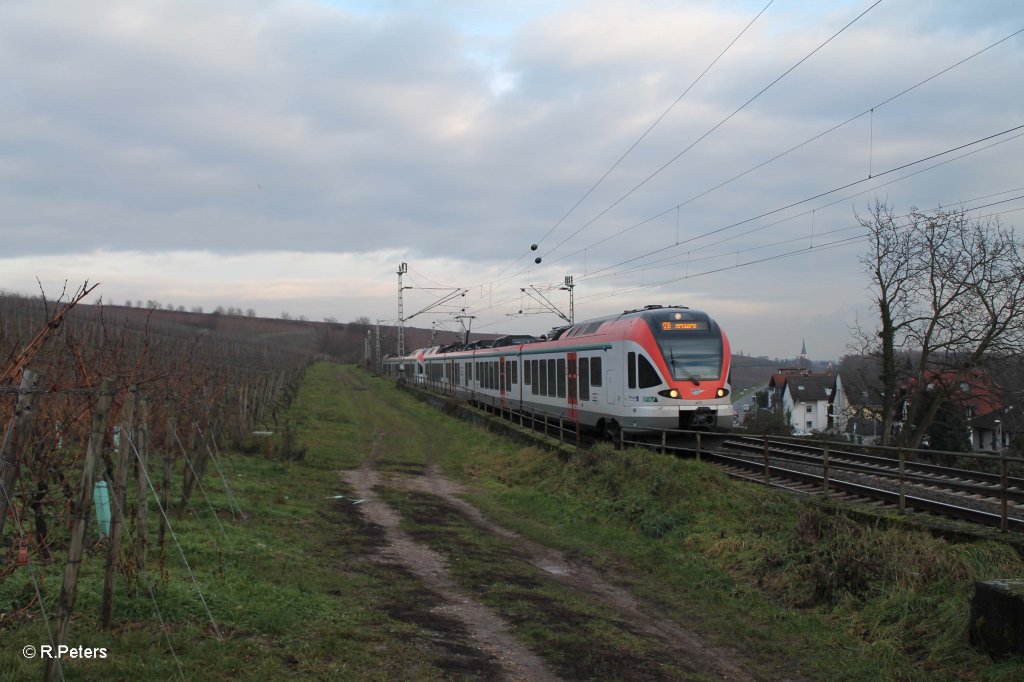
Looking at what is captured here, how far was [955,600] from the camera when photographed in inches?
280

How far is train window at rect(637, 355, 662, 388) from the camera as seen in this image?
58.7 feet

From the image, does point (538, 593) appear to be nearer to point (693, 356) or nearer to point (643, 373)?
point (643, 373)

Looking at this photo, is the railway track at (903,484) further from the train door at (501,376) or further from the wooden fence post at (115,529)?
the train door at (501,376)

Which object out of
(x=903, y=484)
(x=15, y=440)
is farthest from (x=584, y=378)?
(x=15, y=440)

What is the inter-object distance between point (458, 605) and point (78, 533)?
12.4 feet

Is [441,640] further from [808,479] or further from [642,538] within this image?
[808,479]

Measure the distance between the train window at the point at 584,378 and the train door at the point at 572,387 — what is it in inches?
17.7

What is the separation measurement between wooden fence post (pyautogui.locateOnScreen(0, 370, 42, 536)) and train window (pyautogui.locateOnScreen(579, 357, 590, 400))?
17583 mm

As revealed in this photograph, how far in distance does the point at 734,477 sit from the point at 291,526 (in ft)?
26.3

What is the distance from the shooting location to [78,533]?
4.82m

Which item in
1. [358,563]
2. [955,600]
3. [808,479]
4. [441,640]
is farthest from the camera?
[808,479]

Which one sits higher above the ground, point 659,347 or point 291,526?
point 659,347

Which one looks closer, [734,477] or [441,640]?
[441,640]

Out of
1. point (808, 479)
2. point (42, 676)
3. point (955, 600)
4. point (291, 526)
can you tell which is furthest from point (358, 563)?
point (808, 479)
